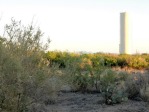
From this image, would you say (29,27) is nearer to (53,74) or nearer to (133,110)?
(53,74)

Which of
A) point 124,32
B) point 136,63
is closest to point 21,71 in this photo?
point 136,63

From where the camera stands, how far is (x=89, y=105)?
34.0 ft

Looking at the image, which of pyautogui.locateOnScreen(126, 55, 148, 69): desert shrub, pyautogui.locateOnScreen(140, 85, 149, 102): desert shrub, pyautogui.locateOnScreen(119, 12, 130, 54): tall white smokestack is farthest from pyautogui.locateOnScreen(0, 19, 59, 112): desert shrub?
pyautogui.locateOnScreen(119, 12, 130, 54): tall white smokestack

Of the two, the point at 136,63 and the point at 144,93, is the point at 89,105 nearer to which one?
the point at 144,93

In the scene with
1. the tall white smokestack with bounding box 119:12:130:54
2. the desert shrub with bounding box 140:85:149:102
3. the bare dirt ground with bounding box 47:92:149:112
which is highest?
the tall white smokestack with bounding box 119:12:130:54

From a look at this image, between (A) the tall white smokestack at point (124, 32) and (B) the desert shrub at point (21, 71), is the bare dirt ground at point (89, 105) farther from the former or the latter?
(A) the tall white smokestack at point (124, 32)

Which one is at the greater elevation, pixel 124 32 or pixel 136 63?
pixel 124 32

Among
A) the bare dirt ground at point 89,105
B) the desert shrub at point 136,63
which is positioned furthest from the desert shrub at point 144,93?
the desert shrub at point 136,63

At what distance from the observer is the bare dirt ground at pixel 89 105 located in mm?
9695

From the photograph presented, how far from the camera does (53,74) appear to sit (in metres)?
10.1

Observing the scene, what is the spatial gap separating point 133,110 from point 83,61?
14.0 ft

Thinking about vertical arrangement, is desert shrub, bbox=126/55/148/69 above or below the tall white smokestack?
below

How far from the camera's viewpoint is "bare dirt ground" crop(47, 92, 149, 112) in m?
9.70

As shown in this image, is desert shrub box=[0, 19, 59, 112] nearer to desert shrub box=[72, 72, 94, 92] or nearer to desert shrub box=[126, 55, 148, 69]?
desert shrub box=[72, 72, 94, 92]
